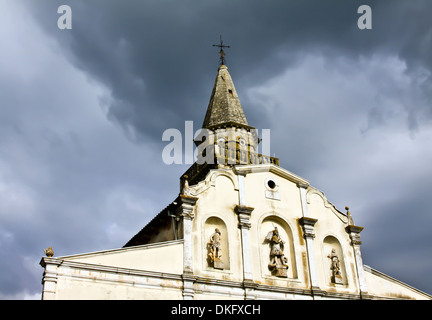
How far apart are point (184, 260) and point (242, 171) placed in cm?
609

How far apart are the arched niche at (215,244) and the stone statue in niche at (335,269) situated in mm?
6001

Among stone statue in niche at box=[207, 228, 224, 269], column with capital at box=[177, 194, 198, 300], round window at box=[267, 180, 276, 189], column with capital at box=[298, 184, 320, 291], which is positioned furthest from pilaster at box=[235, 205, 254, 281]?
column with capital at box=[298, 184, 320, 291]

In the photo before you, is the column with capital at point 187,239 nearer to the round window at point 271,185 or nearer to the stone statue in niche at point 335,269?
the round window at point 271,185

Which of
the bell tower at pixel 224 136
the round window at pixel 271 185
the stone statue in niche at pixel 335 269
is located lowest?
the stone statue in niche at pixel 335 269

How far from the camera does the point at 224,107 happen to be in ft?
112

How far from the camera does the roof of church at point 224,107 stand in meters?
33.2

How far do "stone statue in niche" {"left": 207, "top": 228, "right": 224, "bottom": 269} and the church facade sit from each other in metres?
0.05

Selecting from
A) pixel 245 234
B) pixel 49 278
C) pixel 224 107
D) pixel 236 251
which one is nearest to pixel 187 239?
pixel 236 251

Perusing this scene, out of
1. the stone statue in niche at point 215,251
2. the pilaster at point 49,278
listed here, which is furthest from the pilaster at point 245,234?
the pilaster at point 49,278

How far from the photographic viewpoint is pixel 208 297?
23.2 metres
